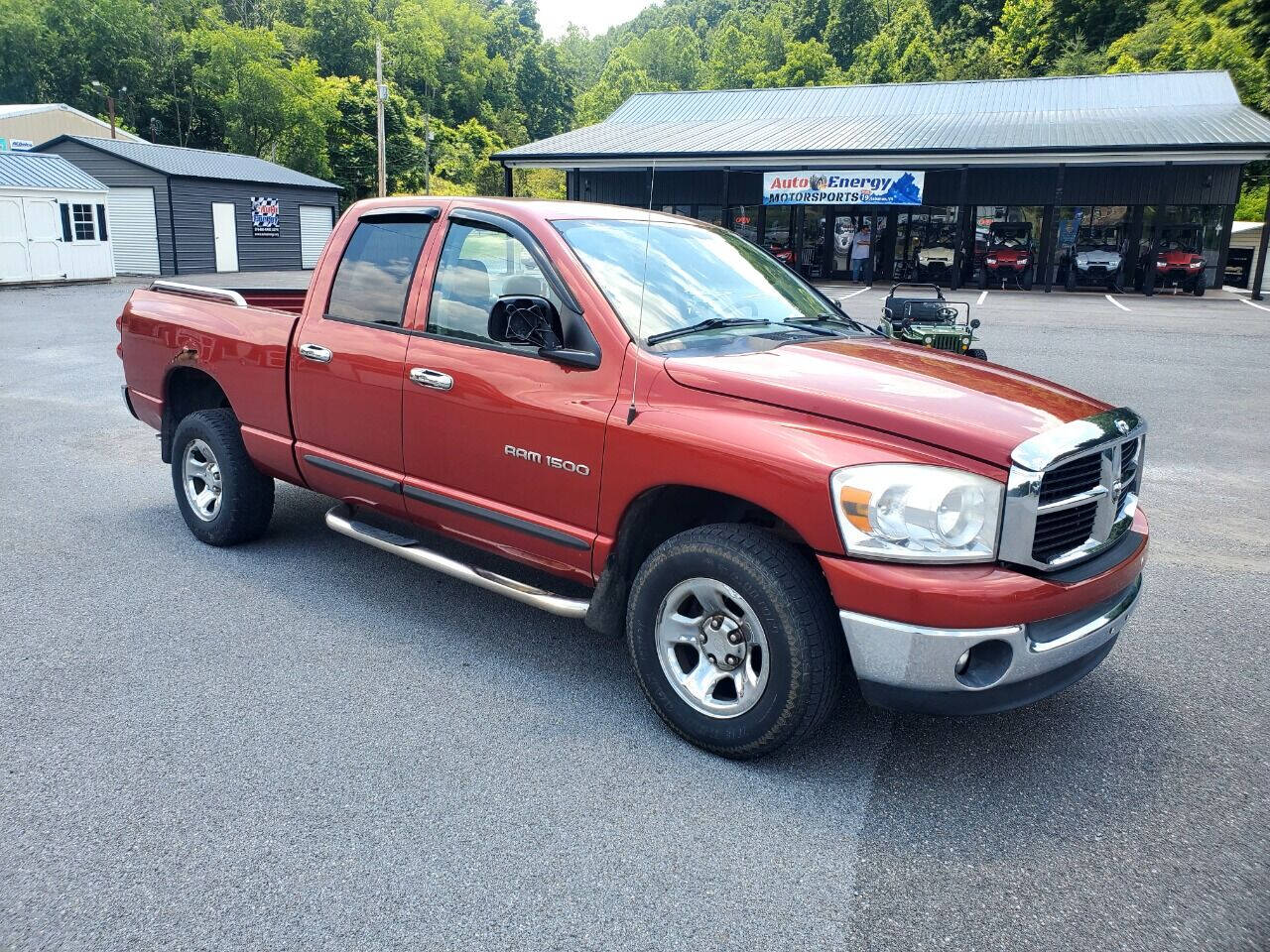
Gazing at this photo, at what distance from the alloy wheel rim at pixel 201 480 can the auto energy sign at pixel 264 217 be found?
33312 mm

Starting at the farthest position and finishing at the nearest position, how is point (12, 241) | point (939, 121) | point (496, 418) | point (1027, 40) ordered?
point (1027, 40), point (939, 121), point (12, 241), point (496, 418)

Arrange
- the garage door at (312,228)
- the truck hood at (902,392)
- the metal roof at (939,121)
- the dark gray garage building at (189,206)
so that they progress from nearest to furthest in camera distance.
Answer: the truck hood at (902,392)
the metal roof at (939,121)
the dark gray garage building at (189,206)
the garage door at (312,228)

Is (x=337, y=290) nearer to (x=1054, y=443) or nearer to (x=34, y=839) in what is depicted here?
(x=34, y=839)

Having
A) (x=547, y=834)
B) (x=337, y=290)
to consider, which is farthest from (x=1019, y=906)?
(x=337, y=290)

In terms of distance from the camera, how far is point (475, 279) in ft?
14.2

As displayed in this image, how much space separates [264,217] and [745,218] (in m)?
17.6

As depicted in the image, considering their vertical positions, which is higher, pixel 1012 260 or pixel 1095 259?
pixel 1095 259

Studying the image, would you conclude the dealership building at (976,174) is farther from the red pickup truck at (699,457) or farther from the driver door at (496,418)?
the driver door at (496,418)

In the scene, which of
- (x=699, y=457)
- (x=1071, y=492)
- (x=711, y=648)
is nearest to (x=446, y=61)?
(x=699, y=457)

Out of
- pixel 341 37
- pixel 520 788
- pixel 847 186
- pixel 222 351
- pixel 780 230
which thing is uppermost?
pixel 341 37

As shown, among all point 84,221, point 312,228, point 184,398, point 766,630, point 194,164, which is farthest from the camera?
point 312,228

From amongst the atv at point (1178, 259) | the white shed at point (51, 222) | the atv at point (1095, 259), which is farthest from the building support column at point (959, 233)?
the white shed at point (51, 222)

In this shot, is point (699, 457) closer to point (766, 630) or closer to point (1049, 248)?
point (766, 630)

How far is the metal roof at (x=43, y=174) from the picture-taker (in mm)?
26766
